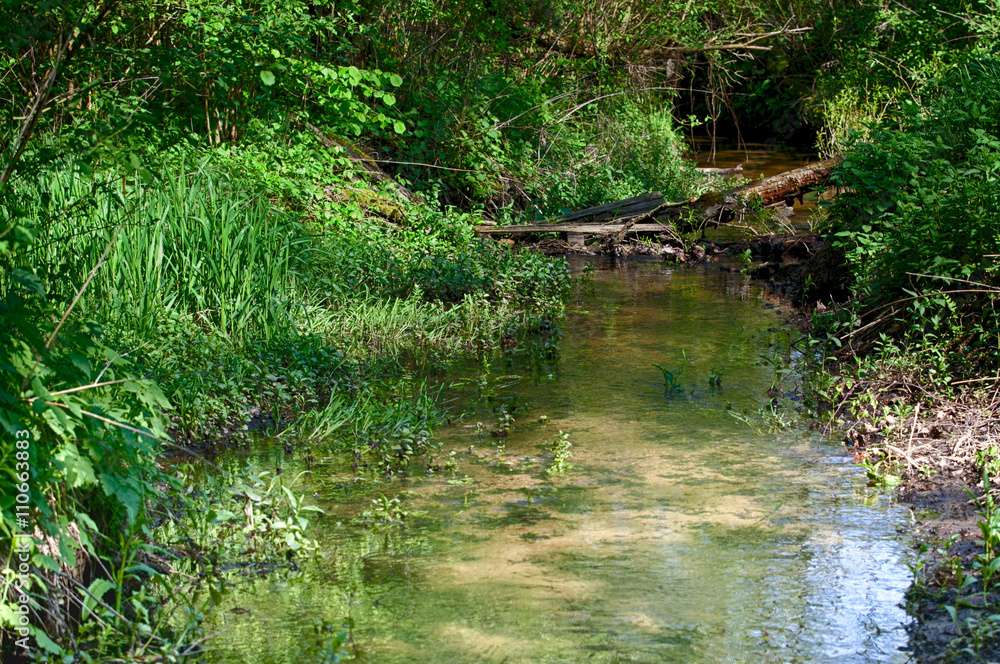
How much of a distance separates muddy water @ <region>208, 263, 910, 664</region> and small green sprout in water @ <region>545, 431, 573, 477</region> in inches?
2.5

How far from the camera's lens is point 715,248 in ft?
46.2

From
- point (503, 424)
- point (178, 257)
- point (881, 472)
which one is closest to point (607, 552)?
point (881, 472)

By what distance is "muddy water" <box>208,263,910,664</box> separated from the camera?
437 cm

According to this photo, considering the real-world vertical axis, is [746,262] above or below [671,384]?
above

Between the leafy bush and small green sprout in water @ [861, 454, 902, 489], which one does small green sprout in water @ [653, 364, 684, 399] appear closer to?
the leafy bush

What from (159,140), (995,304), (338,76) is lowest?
(995,304)

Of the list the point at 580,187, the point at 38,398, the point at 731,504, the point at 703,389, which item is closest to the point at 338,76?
the point at 580,187

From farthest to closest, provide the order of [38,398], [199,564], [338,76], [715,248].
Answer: [715,248] → [338,76] → [199,564] → [38,398]

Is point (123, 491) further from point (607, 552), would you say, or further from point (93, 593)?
point (607, 552)

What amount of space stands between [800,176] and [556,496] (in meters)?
10.7

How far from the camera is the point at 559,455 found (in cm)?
647

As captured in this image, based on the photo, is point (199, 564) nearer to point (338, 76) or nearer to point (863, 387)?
point (863, 387)

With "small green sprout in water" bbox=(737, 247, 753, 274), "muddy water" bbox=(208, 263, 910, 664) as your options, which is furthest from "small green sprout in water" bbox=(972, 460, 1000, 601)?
"small green sprout in water" bbox=(737, 247, 753, 274)

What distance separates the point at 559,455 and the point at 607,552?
1.27 metres
